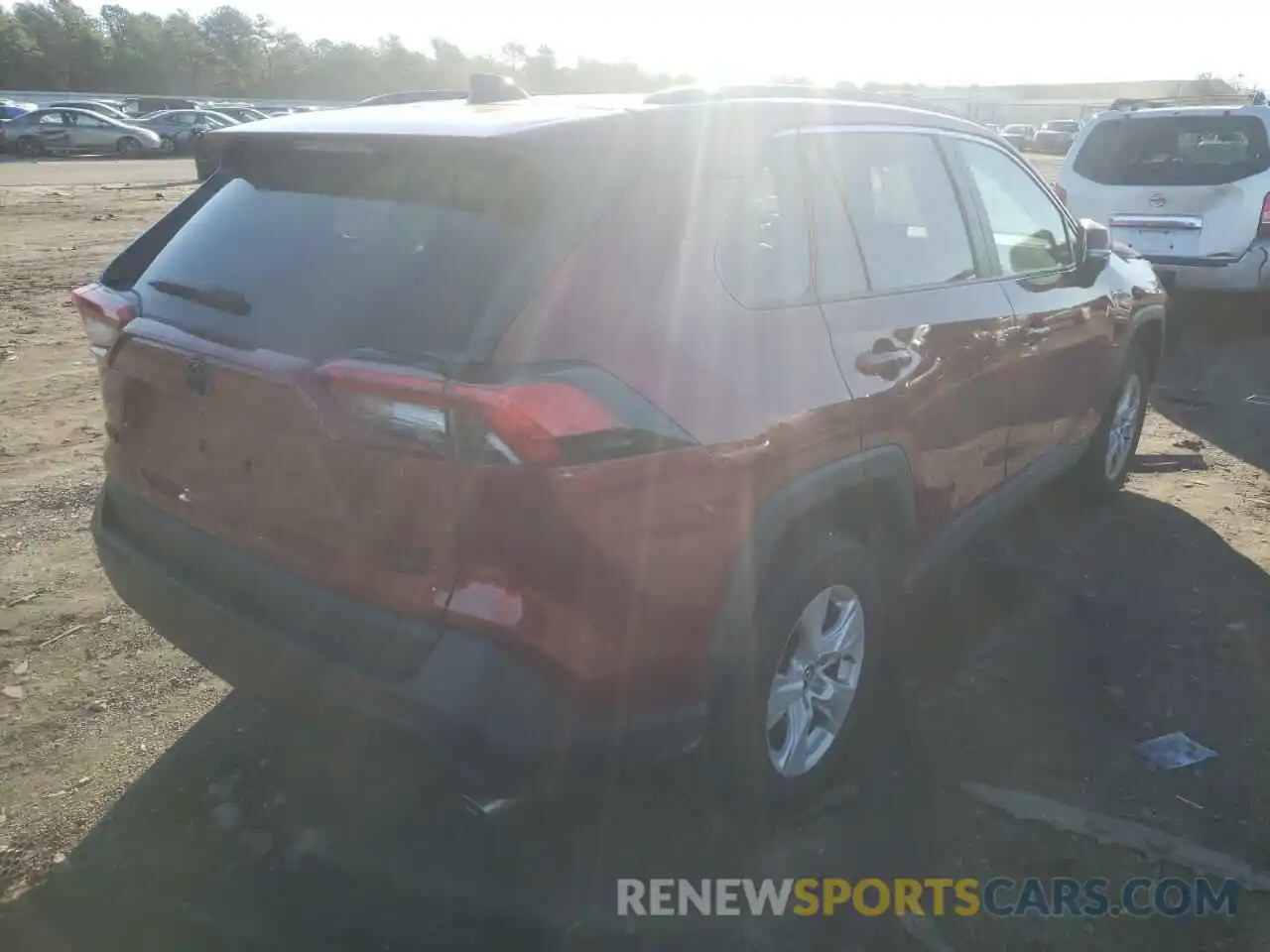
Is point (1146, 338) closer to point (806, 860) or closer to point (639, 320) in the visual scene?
point (806, 860)

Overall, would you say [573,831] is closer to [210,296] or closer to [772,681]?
[772,681]

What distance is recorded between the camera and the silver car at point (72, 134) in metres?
30.9

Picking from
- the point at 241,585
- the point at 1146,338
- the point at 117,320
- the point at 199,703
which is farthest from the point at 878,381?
the point at 1146,338

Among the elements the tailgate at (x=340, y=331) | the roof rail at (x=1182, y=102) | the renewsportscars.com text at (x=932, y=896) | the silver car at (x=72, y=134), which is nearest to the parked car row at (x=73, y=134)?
the silver car at (x=72, y=134)

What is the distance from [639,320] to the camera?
7.41 feet

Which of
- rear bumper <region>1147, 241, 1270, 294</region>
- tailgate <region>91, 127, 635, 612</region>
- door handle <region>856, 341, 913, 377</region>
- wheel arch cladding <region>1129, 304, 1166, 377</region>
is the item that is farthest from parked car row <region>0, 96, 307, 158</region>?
door handle <region>856, 341, 913, 377</region>

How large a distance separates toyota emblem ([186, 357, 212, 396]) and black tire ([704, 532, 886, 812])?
4.51 ft

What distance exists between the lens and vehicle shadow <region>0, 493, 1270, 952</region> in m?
2.58

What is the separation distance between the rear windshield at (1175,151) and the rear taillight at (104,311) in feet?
27.6

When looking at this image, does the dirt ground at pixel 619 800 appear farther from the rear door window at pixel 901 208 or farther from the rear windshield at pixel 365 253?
the rear door window at pixel 901 208

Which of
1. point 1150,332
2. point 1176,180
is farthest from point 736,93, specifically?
point 1176,180

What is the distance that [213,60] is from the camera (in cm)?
7450

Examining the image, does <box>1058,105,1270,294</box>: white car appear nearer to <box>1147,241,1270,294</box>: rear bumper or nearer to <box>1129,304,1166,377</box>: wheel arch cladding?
<box>1147,241,1270,294</box>: rear bumper

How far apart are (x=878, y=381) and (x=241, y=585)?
67.7 inches
